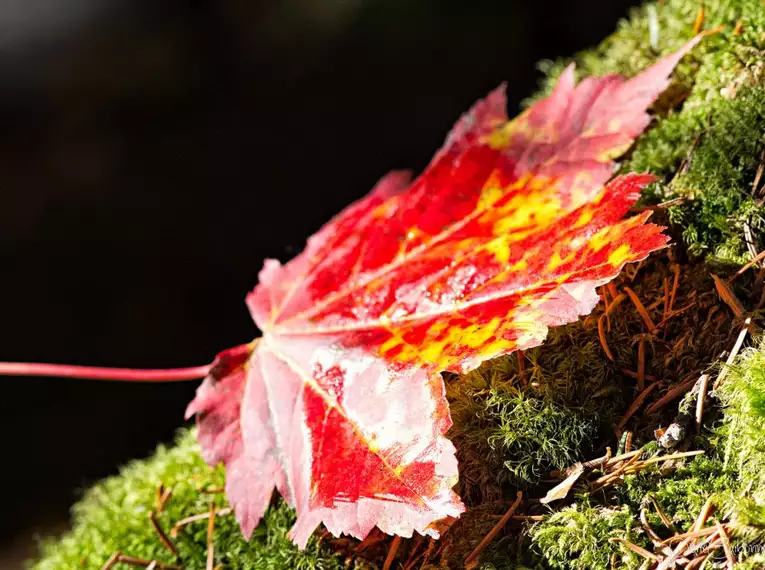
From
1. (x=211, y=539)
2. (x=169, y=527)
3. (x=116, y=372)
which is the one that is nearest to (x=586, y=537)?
(x=211, y=539)

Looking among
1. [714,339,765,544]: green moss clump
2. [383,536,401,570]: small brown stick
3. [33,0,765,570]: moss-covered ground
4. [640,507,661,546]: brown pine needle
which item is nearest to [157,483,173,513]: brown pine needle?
[33,0,765,570]: moss-covered ground

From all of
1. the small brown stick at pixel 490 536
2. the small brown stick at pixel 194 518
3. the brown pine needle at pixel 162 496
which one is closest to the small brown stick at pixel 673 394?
the small brown stick at pixel 490 536

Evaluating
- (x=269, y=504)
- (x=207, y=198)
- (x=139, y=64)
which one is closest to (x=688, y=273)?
(x=269, y=504)

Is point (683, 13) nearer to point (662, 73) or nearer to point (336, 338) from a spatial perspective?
point (662, 73)

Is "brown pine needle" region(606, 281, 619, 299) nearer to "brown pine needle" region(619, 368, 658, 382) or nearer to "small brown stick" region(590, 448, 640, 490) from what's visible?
"brown pine needle" region(619, 368, 658, 382)

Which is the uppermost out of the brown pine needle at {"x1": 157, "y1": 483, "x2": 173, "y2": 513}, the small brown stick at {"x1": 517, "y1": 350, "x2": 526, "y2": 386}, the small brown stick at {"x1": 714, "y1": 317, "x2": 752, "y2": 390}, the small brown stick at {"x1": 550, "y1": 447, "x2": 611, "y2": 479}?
the brown pine needle at {"x1": 157, "y1": 483, "x2": 173, "y2": 513}

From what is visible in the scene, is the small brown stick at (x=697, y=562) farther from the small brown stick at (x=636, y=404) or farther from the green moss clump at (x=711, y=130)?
the green moss clump at (x=711, y=130)
